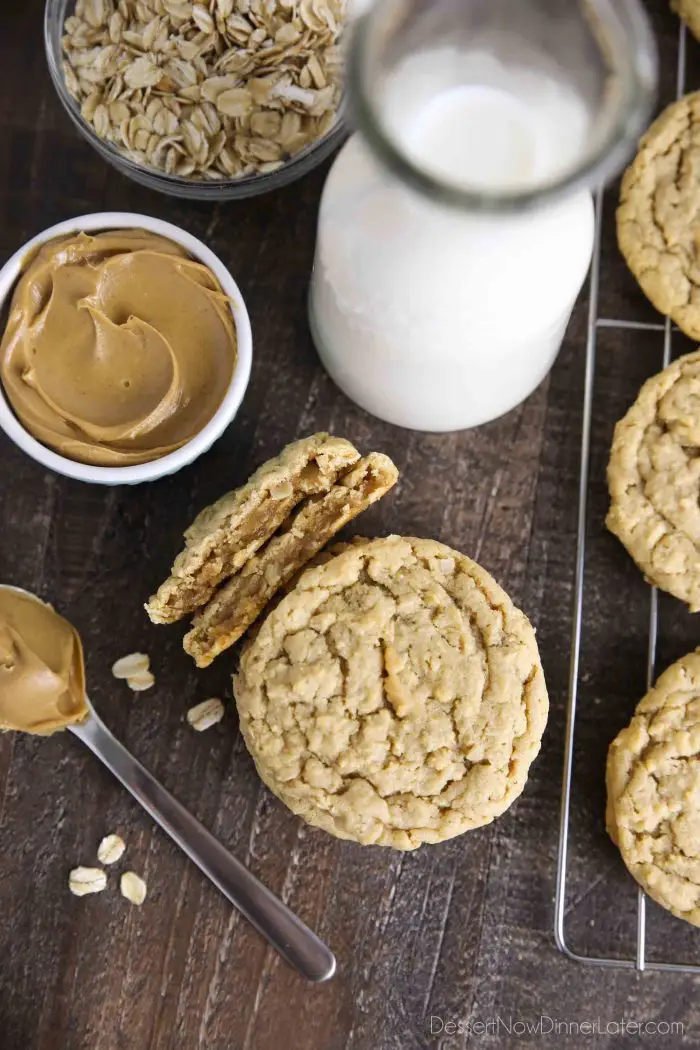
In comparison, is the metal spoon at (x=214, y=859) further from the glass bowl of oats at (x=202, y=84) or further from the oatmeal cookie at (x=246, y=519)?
the glass bowl of oats at (x=202, y=84)

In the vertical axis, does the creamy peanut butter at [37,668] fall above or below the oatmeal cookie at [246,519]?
below

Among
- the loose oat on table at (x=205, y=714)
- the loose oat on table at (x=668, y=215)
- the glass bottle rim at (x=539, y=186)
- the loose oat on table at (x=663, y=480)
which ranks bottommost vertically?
the loose oat on table at (x=205, y=714)

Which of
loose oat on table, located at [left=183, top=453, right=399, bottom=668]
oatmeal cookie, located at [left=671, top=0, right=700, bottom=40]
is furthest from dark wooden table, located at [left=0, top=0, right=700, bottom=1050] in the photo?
oatmeal cookie, located at [left=671, top=0, right=700, bottom=40]

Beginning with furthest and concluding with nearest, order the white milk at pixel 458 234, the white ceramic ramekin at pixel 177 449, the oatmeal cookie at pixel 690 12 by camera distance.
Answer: the oatmeal cookie at pixel 690 12, the white ceramic ramekin at pixel 177 449, the white milk at pixel 458 234

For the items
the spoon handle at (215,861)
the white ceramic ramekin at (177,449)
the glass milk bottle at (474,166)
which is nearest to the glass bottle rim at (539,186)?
the glass milk bottle at (474,166)

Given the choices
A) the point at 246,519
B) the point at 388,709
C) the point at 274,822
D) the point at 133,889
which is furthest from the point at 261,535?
the point at 133,889

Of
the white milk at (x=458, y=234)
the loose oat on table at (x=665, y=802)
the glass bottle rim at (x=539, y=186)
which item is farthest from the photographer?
the loose oat on table at (x=665, y=802)

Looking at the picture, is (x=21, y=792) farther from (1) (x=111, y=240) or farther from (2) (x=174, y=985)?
(1) (x=111, y=240)

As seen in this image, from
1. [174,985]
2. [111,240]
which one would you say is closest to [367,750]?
[174,985]
